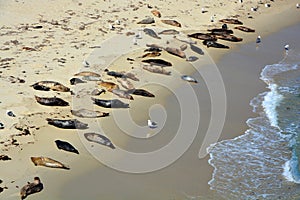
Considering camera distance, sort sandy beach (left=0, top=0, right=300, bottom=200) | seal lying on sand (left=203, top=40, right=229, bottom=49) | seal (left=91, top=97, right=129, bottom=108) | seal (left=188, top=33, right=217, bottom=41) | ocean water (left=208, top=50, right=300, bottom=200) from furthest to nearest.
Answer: seal (left=188, top=33, right=217, bottom=41) < seal lying on sand (left=203, top=40, right=229, bottom=49) < seal (left=91, top=97, right=129, bottom=108) < ocean water (left=208, top=50, right=300, bottom=200) < sandy beach (left=0, top=0, right=300, bottom=200)

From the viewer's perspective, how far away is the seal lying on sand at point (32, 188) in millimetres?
10164

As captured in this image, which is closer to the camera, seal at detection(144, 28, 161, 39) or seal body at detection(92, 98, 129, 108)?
seal body at detection(92, 98, 129, 108)

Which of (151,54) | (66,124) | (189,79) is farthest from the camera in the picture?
(151,54)

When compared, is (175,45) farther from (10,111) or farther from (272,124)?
(10,111)

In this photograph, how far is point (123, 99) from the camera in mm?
14930

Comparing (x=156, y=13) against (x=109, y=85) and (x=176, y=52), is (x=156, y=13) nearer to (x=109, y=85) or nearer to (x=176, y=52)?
(x=176, y=52)

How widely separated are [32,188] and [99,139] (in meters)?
2.64

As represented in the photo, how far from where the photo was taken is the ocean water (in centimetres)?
1130

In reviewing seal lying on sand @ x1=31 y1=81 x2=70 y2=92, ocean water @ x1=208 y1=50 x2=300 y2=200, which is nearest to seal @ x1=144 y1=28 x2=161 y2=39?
ocean water @ x1=208 y1=50 x2=300 y2=200

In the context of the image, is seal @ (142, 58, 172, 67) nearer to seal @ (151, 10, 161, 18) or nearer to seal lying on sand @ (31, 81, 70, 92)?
seal lying on sand @ (31, 81, 70, 92)

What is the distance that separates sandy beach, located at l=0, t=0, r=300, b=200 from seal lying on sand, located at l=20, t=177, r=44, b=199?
0.13 metres

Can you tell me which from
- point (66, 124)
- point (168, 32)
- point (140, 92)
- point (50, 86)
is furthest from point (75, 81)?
point (168, 32)

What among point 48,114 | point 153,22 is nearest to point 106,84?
point 48,114

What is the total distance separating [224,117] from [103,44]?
6.73 metres
